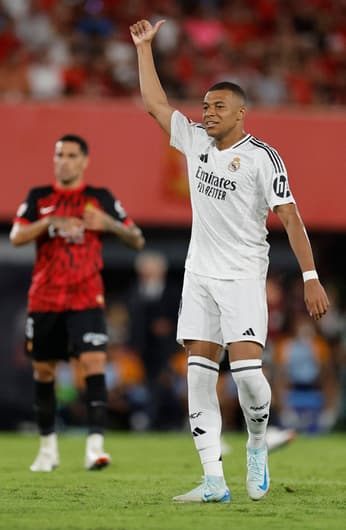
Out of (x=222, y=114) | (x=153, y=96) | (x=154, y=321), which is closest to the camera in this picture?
(x=222, y=114)

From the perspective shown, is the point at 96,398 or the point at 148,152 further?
the point at 148,152

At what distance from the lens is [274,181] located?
21.1 feet

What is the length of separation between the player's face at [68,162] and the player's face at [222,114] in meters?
2.51

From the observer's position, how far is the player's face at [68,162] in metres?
8.98

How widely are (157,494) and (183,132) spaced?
1.98m

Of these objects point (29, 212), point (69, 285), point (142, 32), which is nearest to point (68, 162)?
point (29, 212)

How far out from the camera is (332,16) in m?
19.6

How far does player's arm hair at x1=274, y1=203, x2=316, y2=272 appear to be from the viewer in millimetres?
6363

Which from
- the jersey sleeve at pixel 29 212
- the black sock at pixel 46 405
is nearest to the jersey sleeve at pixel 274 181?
the jersey sleeve at pixel 29 212

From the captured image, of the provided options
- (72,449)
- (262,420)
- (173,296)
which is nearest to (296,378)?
(173,296)

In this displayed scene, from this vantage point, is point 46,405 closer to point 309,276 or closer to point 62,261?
point 62,261

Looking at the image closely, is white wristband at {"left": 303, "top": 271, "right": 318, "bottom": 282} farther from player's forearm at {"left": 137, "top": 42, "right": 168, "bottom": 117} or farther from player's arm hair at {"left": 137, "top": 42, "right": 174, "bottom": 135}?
player's forearm at {"left": 137, "top": 42, "right": 168, "bottom": 117}

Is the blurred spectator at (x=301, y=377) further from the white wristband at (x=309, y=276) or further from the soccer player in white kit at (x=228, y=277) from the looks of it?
the white wristband at (x=309, y=276)

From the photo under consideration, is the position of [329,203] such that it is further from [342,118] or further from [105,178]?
[105,178]
